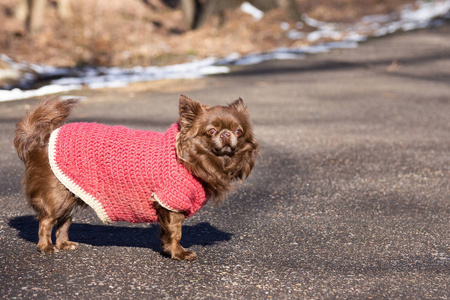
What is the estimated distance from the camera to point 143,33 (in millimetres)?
20266

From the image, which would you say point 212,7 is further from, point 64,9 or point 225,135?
point 225,135

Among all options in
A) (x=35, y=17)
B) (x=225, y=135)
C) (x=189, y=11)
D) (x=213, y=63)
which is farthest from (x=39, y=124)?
(x=189, y=11)

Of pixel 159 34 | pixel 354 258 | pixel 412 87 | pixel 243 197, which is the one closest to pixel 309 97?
pixel 412 87

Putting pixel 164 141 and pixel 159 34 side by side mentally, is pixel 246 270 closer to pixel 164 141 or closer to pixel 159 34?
pixel 164 141

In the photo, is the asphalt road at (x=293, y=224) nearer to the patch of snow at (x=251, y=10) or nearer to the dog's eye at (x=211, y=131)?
the dog's eye at (x=211, y=131)

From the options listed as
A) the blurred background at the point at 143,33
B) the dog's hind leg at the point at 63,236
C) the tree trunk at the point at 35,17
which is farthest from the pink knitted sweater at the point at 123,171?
the tree trunk at the point at 35,17

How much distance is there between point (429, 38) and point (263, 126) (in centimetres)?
1027

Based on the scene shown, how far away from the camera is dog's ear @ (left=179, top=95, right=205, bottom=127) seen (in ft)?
12.8

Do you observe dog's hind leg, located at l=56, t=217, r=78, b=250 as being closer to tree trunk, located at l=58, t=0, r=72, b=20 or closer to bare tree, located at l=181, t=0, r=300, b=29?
bare tree, located at l=181, t=0, r=300, b=29

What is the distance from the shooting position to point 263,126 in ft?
29.1

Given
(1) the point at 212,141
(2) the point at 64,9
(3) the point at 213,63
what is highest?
(2) the point at 64,9

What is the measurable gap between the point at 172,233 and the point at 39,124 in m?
1.29

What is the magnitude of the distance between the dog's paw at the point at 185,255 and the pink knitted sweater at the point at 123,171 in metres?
0.31

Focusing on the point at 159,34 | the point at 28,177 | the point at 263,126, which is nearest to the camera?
the point at 28,177
